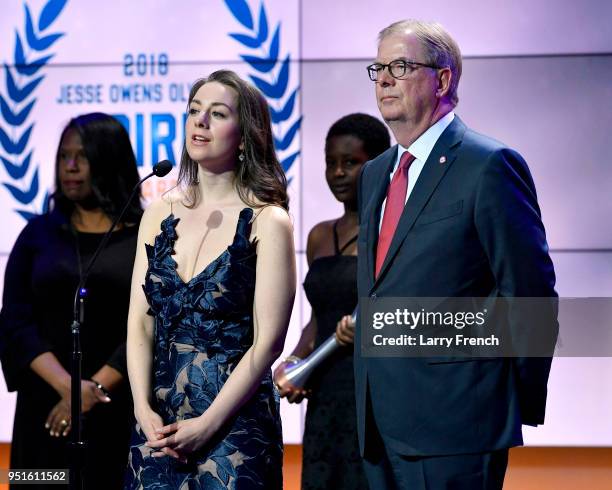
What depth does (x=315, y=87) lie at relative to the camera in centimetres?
609

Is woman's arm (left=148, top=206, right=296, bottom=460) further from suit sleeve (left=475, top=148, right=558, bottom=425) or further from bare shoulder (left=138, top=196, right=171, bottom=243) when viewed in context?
suit sleeve (left=475, top=148, right=558, bottom=425)

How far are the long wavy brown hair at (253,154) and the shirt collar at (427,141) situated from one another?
51 cm

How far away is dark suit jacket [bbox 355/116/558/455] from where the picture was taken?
2.42 meters

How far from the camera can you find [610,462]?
19.3 feet

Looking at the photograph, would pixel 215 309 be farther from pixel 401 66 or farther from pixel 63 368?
pixel 63 368

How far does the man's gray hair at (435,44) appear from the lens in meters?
2.63

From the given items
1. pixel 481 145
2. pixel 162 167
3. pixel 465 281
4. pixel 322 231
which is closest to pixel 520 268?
pixel 465 281

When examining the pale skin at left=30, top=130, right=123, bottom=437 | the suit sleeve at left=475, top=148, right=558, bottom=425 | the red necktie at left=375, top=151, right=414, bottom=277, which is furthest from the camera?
the pale skin at left=30, top=130, right=123, bottom=437

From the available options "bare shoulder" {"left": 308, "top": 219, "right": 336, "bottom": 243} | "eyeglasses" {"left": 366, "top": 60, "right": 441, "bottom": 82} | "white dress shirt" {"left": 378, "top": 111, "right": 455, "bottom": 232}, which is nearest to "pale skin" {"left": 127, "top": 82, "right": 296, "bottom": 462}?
"white dress shirt" {"left": 378, "top": 111, "right": 455, "bottom": 232}

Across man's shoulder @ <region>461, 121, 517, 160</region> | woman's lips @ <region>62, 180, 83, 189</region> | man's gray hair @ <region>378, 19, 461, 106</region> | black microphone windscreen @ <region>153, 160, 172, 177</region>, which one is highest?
man's gray hair @ <region>378, 19, 461, 106</region>

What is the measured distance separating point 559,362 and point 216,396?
3755 mm

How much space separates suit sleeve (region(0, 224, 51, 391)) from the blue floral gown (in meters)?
1.05

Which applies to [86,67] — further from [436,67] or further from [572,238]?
[436,67]

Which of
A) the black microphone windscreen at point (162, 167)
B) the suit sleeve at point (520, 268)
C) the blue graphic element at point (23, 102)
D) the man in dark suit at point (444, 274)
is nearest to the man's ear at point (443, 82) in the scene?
the man in dark suit at point (444, 274)
